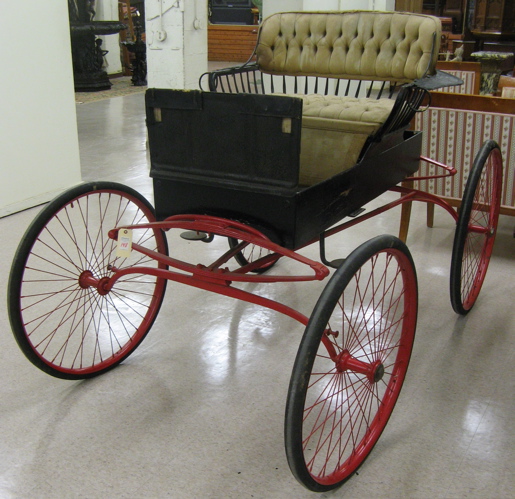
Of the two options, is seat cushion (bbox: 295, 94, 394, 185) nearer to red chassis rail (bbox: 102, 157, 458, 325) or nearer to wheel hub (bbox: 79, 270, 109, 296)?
red chassis rail (bbox: 102, 157, 458, 325)

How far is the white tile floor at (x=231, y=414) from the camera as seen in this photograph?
1700 mm

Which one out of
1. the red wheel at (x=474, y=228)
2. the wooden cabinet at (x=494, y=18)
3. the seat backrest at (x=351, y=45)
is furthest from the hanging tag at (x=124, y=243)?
the wooden cabinet at (x=494, y=18)

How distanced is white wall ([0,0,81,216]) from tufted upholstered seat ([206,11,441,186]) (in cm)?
134

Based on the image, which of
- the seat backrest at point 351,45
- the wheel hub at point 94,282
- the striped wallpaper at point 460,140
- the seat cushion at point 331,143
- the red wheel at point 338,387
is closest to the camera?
the red wheel at point 338,387

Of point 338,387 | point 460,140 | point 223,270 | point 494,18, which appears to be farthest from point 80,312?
point 494,18

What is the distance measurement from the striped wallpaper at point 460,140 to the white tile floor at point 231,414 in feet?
1.88

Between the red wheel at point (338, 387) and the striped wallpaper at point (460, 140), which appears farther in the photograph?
the striped wallpaper at point (460, 140)

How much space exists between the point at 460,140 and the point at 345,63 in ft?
2.16

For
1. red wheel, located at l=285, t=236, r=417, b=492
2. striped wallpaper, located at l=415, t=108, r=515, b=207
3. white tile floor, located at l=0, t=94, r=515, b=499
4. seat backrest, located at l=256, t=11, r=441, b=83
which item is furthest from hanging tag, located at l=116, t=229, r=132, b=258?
striped wallpaper, located at l=415, t=108, r=515, b=207

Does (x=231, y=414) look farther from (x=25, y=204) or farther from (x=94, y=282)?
(x=25, y=204)

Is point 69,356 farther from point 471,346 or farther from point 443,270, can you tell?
point 443,270

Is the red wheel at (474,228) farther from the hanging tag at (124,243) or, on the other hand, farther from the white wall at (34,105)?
the white wall at (34,105)

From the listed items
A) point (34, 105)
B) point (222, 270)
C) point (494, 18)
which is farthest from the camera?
point (494, 18)

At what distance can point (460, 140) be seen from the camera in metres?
3.10
